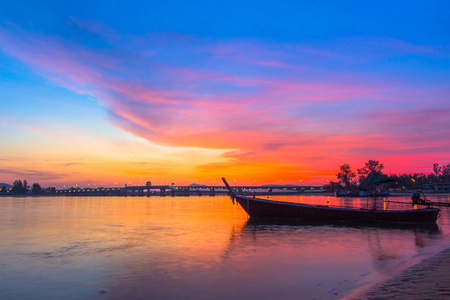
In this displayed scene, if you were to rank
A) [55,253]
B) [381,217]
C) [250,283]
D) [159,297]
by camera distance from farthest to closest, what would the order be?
[381,217] < [55,253] < [250,283] < [159,297]

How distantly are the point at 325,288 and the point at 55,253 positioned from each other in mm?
17982

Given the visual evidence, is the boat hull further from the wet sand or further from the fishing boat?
the wet sand

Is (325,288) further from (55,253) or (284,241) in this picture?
(55,253)

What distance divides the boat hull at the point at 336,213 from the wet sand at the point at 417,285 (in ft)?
69.3

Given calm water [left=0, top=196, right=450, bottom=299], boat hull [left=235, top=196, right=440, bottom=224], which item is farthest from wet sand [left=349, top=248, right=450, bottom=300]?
boat hull [left=235, top=196, right=440, bottom=224]

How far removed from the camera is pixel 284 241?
26703 mm

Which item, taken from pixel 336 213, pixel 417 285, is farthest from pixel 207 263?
pixel 336 213

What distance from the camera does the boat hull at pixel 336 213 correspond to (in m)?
35.7

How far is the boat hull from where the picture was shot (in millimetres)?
35719

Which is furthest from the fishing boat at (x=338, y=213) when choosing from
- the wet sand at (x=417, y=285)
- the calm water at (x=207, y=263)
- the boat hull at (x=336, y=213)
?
the wet sand at (x=417, y=285)

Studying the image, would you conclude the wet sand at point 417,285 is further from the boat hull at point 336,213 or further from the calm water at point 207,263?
the boat hull at point 336,213

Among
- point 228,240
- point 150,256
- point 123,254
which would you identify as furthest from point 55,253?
point 228,240

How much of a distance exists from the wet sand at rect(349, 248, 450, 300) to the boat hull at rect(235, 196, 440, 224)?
21134 mm

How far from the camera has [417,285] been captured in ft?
40.5
